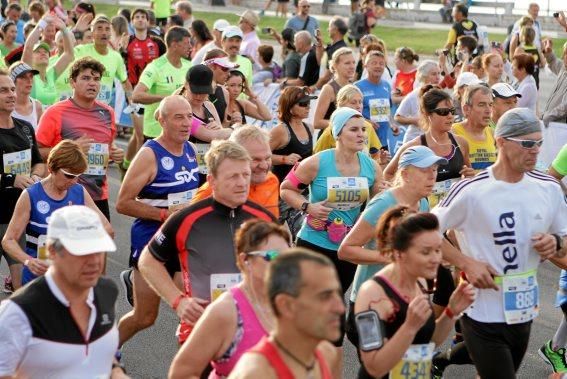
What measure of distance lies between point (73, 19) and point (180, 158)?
16117mm

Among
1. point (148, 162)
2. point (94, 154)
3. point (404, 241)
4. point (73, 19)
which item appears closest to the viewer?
point (404, 241)

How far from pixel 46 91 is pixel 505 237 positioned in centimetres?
781

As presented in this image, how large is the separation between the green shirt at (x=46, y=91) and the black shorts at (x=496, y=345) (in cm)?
762

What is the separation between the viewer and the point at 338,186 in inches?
326

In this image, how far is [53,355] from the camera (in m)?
4.91

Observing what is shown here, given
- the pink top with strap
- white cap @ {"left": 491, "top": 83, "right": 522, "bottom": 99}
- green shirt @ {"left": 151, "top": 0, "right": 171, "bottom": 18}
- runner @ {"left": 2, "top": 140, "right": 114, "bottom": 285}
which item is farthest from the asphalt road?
green shirt @ {"left": 151, "top": 0, "right": 171, "bottom": 18}

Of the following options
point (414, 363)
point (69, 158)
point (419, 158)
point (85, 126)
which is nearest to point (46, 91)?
point (85, 126)

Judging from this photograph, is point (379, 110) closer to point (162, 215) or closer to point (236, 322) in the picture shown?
point (162, 215)

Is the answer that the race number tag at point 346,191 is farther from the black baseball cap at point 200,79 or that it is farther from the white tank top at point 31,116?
the white tank top at point 31,116

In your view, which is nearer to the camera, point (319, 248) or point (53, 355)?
point (53, 355)

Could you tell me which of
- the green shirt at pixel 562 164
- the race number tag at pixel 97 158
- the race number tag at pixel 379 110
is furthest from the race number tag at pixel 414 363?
the race number tag at pixel 379 110

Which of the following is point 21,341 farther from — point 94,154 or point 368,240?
point 94,154

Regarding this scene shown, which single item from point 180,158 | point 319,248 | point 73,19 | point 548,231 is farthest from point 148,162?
point 73,19

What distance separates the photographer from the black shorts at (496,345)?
21.6ft
